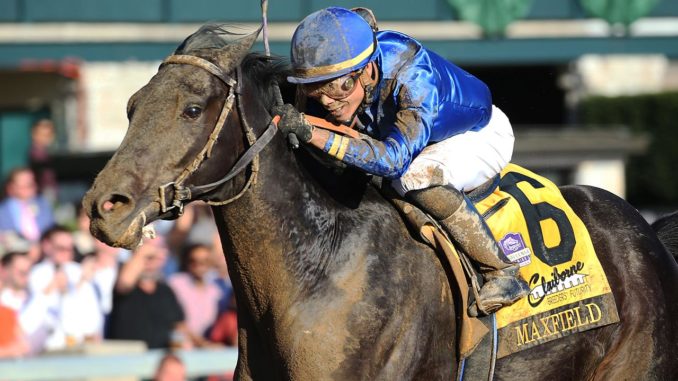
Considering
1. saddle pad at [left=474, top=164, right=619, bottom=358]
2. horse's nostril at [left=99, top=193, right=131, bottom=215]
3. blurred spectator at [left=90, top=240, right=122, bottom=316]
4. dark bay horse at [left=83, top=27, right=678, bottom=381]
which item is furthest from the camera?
blurred spectator at [left=90, top=240, right=122, bottom=316]

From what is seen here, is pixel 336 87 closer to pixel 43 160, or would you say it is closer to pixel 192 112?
pixel 192 112

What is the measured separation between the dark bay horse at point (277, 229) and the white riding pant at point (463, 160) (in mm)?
188

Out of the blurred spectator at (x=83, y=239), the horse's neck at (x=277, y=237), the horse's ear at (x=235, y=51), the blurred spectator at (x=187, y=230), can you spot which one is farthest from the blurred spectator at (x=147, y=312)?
the horse's ear at (x=235, y=51)

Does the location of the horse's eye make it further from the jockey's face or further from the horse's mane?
the jockey's face

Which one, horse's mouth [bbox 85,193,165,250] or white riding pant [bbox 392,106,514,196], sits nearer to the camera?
horse's mouth [bbox 85,193,165,250]

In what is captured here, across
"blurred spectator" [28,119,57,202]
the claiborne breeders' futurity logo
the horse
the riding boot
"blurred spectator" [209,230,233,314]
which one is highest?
the riding boot

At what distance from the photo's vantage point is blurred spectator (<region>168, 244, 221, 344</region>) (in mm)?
7496

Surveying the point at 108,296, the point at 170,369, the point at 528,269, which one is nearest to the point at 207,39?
the point at 528,269

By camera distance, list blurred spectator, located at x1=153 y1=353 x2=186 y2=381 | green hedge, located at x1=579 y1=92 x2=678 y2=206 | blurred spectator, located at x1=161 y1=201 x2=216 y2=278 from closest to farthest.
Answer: blurred spectator, located at x1=153 y1=353 x2=186 y2=381
blurred spectator, located at x1=161 y1=201 x2=216 y2=278
green hedge, located at x1=579 y1=92 x2=678 y2=206

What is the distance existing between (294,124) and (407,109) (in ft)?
1.42

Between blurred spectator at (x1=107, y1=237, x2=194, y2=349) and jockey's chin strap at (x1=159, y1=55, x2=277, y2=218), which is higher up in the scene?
jockey's chin strap at (x1=159, y1=55, x2=277, y2=218)

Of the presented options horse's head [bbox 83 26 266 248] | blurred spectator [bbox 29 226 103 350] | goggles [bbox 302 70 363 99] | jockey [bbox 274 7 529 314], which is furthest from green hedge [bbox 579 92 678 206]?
horse's head [bbox 83 26 266 248]

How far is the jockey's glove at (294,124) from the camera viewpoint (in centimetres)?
395

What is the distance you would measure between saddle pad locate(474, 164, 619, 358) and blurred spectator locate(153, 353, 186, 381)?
2.60 metres
